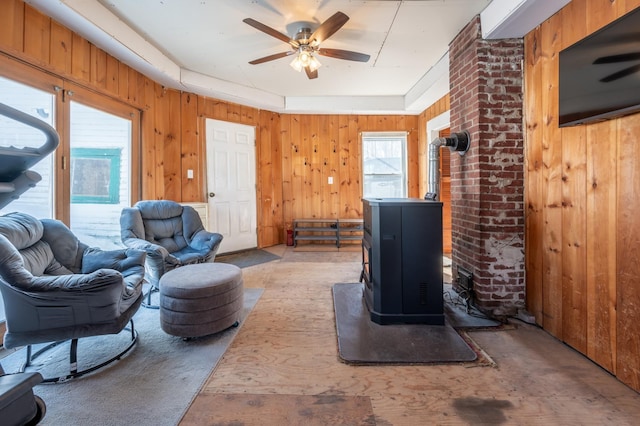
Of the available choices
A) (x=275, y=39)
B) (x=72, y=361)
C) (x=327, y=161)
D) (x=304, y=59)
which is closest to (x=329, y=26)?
(x=304, y=59)

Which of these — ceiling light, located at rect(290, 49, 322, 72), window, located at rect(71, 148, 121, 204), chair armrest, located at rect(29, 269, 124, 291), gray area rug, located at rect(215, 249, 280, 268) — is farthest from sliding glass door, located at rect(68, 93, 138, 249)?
ceiling light, located at rect(290, 49, 322, 72)

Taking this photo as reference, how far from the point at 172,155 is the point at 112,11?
6.19 ft

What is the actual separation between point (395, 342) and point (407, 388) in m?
0.44

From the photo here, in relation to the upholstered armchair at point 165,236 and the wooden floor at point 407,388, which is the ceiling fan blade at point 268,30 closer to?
the upholstered armchair at point 165,236

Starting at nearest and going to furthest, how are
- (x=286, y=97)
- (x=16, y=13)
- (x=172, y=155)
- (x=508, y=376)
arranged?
(x=508, y=376) < (x=16, y=13) < (x=172, y=155) < (x=286, y=97)

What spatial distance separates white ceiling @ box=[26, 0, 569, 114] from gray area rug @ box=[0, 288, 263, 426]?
2572 mm

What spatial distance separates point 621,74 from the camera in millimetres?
1547

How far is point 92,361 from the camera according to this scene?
188 cm

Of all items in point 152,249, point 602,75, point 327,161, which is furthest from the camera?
point 327,161

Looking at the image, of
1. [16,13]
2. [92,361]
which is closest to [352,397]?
[92,361]

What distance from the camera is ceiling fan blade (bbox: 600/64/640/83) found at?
58.2 inches

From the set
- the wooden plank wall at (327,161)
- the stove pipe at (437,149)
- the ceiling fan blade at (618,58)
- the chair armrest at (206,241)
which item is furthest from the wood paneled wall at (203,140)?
the ceiling fan blade at (618,58)

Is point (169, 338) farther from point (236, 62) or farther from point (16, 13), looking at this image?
point (236, 62)

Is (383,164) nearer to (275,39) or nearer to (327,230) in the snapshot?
(327,230)
